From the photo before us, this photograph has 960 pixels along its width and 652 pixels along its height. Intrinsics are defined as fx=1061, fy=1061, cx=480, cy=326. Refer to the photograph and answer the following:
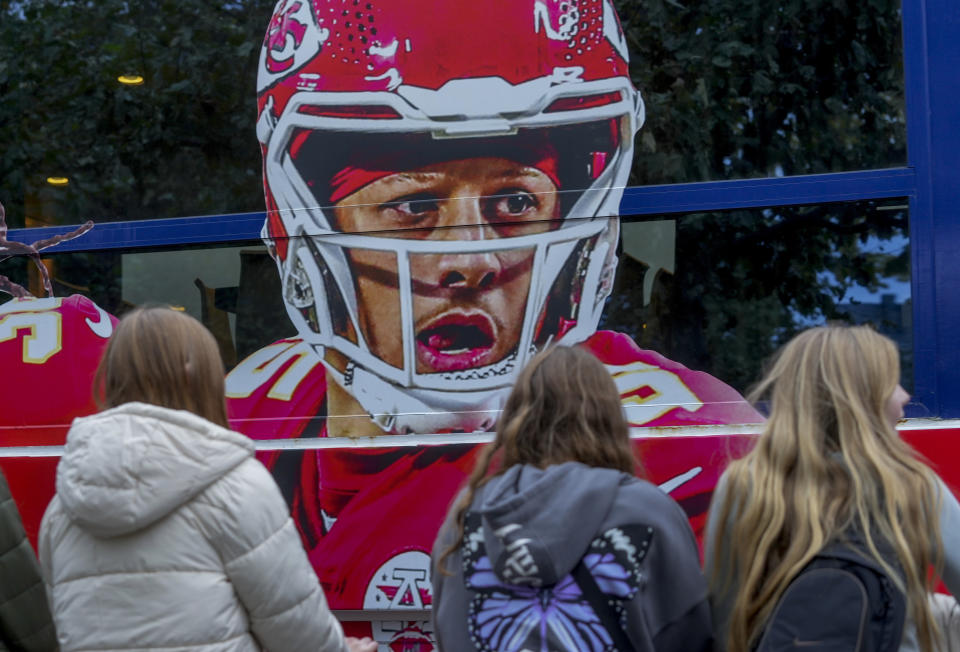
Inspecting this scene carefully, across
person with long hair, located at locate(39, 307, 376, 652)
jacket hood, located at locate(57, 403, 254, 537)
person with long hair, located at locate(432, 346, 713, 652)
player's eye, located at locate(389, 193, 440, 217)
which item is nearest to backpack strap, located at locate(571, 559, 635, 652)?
person with long hair, located at locate(432, 346, 713, 652)

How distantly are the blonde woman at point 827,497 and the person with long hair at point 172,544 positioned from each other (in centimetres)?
77

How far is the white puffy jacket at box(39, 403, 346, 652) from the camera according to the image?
183 cm

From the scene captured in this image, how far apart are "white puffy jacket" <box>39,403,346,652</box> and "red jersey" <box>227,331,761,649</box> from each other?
0.94m

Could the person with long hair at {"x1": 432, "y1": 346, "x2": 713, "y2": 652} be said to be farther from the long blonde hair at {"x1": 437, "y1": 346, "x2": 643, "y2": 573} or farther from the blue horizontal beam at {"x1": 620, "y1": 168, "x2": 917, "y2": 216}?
the blue horizontal beam at {"x1": 620, "y1": 168, "x2": 917, "y2": 216}

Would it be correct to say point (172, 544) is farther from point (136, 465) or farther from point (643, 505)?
point (643, 505)

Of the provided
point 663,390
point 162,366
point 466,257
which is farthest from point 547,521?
point 466,257

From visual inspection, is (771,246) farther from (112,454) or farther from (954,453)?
(112,454)

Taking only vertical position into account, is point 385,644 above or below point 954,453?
below

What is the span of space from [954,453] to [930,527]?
3.08 ft

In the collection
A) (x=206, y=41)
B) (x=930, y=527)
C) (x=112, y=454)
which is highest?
(x=206, y=41)

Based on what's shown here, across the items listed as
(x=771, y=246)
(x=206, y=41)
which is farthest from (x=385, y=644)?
(x=206, y=41)

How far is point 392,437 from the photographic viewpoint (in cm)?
291

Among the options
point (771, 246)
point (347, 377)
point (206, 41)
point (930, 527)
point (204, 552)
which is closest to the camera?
point (930, 527)

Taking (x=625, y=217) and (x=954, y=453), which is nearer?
(x=954, y=453)
